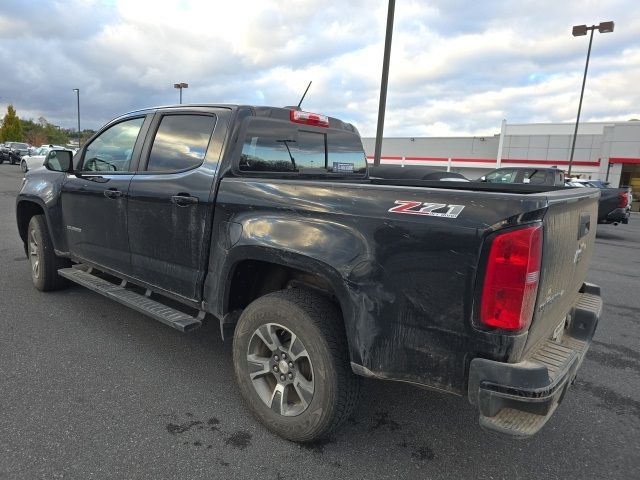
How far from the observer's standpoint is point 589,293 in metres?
3.31

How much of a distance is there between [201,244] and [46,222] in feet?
9.04

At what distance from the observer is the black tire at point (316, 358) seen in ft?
7.94

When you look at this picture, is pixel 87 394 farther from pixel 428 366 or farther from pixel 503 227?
pixel 503 227

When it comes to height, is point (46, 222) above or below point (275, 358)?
above

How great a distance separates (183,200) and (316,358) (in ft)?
4.70

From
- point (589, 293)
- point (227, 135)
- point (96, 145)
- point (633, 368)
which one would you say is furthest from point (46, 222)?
point (633, 368)

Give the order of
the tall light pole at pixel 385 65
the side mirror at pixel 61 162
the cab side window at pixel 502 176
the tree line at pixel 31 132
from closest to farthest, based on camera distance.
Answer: the side mirror at pixel 61 162 < the tall light pole at pixel 385 65 < the cab side window at pixel 502 176 < the tree line at pixel 31 132

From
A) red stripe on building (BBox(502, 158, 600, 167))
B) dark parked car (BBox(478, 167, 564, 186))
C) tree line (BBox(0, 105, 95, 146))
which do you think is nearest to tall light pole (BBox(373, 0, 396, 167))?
dark parked car (BBox(478, 167, 564, 186))

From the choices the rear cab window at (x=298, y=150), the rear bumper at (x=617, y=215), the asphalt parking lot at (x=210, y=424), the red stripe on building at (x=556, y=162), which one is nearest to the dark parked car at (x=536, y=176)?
the rear bumper at (x=617, y=215)

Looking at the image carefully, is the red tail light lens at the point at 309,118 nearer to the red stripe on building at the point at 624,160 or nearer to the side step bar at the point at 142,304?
the side step bar at the point at 142,304

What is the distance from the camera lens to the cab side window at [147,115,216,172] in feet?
10.6

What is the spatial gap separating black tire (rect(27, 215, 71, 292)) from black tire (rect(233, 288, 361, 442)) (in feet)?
10.6

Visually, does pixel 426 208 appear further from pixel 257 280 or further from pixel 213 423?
pixel 213 423

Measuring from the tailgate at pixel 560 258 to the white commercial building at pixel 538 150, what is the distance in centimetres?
3283
